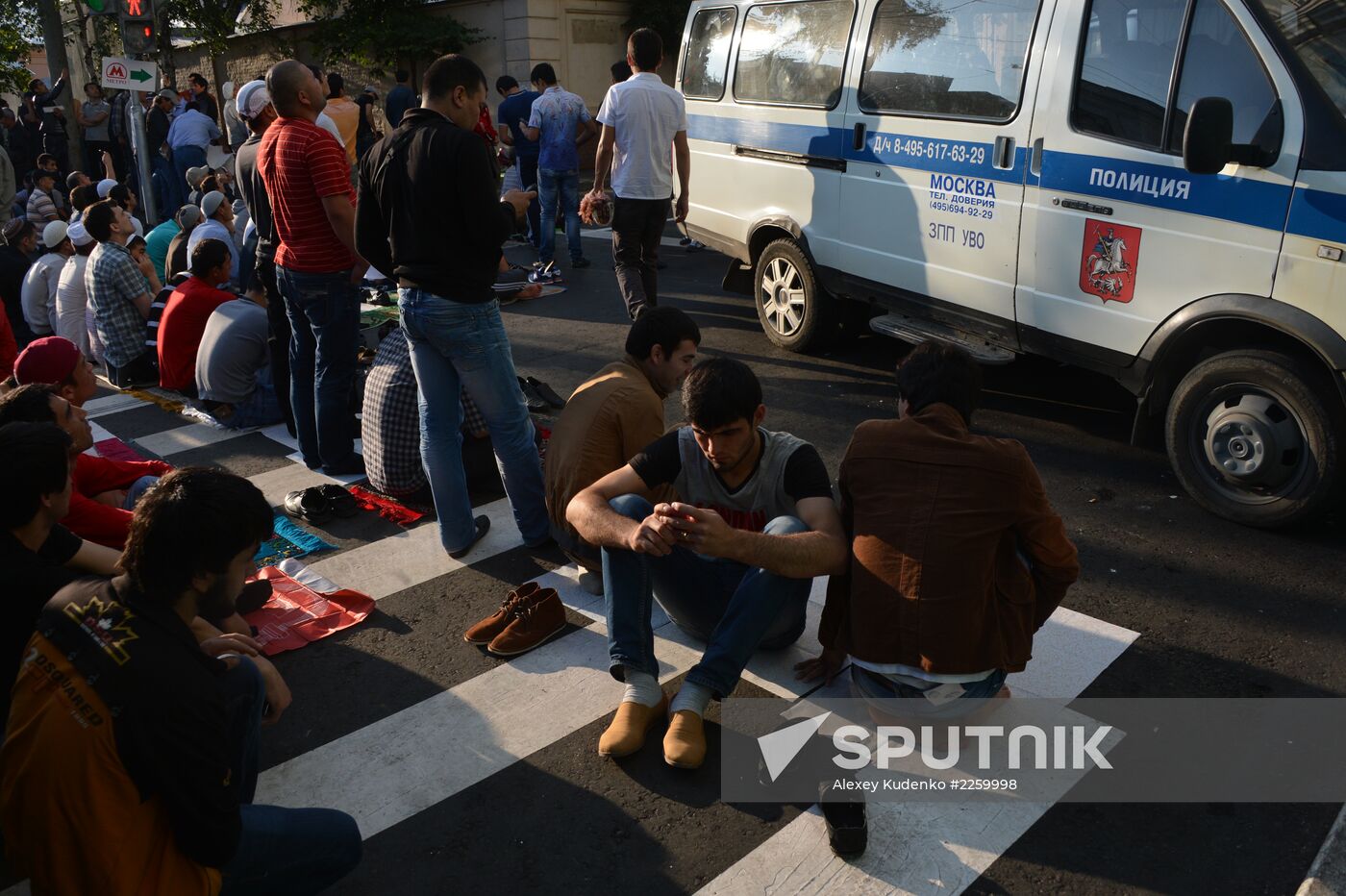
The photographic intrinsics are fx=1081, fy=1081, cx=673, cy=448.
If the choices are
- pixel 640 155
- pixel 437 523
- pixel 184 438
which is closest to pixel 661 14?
pixel 640 155

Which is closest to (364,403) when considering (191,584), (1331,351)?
(191,584)

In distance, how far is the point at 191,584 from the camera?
7.20ft

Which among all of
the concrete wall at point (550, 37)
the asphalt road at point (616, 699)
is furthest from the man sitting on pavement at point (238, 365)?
the concrete wall at point (550, 37)

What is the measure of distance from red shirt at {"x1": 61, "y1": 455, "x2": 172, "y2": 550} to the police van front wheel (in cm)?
424

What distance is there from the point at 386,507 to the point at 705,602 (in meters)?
2.29

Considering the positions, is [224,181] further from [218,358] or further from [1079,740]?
[1079,740]

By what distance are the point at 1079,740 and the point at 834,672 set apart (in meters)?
0.78

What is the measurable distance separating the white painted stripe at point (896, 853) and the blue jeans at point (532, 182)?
30.7 feet

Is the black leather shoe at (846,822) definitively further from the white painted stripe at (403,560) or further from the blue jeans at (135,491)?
the blue jeans at (135,491)

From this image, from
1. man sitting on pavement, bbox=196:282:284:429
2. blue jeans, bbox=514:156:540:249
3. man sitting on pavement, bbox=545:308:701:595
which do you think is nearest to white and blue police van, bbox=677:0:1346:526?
man sitting on pavement, bbox=545:308:701:595

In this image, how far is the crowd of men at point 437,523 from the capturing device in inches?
80.4

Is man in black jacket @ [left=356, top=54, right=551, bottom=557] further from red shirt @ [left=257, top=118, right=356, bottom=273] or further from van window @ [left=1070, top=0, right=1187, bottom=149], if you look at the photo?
van window @ [left=1070, top=0, right=1187, bottom=149]

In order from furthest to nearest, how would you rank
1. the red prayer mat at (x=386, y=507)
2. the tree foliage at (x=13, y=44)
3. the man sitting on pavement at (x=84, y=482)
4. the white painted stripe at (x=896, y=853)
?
the tree foliage at (x=13, y=44) < the red prayer mat at (x=386, y=507) < the man sitting on pavement at (x=84, y=482) < the white painted stripe at (x=896, y=853)

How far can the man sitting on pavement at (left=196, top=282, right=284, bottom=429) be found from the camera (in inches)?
250
